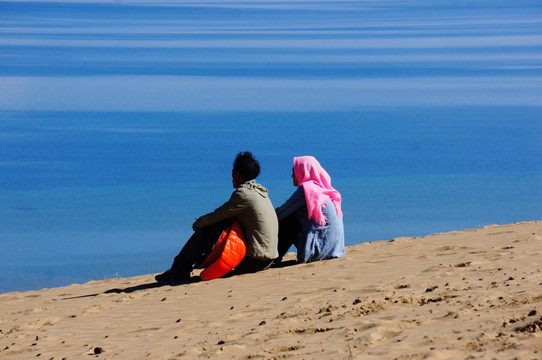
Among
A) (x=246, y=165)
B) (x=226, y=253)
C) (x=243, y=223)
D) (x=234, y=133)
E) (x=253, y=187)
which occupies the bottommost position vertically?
(x=226, y=253)

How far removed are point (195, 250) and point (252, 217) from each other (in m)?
0.59

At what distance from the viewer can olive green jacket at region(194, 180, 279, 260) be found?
738 centimetres

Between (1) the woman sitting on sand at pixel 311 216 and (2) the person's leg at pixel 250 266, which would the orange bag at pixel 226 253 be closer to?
(2) the person's leg at pixel 250 266

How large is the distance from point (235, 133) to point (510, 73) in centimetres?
1518

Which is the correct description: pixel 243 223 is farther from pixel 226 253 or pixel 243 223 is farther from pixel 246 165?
pixel 246 165

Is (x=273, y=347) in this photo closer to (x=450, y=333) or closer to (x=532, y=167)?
(x=450, y=333)

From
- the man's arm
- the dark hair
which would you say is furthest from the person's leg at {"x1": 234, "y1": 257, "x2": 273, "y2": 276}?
the dark hair

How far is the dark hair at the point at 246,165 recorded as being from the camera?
24.5 feet

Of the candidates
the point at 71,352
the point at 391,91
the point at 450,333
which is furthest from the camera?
the point at 391,91

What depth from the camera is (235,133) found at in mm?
20562

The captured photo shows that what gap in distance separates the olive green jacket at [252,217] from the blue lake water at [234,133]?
3.51m

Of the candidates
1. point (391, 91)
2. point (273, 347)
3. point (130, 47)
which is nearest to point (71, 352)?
point (273, 347)

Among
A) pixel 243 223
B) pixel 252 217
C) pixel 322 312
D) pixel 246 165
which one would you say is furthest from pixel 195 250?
pixel 322 312

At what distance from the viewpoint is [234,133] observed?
67.6ft
